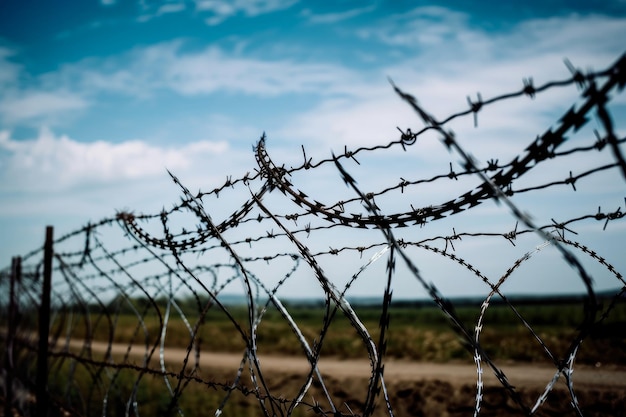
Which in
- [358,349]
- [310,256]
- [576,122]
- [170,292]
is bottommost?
[358,349]

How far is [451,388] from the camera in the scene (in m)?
8.01

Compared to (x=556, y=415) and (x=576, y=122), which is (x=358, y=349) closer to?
(x=556, y=415)

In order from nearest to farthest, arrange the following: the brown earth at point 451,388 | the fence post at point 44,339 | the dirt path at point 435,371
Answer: the fence post at point 44,339
the brown earth at point 451,388
the dirt path at point 435,371

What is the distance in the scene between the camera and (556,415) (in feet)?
21.4

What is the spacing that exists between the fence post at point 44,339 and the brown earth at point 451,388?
6.25ft

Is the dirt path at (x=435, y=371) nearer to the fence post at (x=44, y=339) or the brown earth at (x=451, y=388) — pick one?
the brown earth at (x=451, y=388)

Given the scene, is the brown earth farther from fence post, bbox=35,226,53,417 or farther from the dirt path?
fence post, bbox=35,226,53,417

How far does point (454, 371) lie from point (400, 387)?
1.84 metres

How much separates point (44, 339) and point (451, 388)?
246 inches

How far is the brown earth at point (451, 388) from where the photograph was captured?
6.91 m

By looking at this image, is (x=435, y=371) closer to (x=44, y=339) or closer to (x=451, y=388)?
(x=451, y=388)

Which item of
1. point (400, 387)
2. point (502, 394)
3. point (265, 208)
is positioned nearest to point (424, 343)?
point (400, 387)

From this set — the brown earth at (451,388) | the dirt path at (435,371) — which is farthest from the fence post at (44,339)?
the dirt path at (435,371)

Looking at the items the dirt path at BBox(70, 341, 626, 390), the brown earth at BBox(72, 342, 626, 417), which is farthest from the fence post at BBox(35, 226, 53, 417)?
the dirt path at BBox(70, 341, 626, 390)
